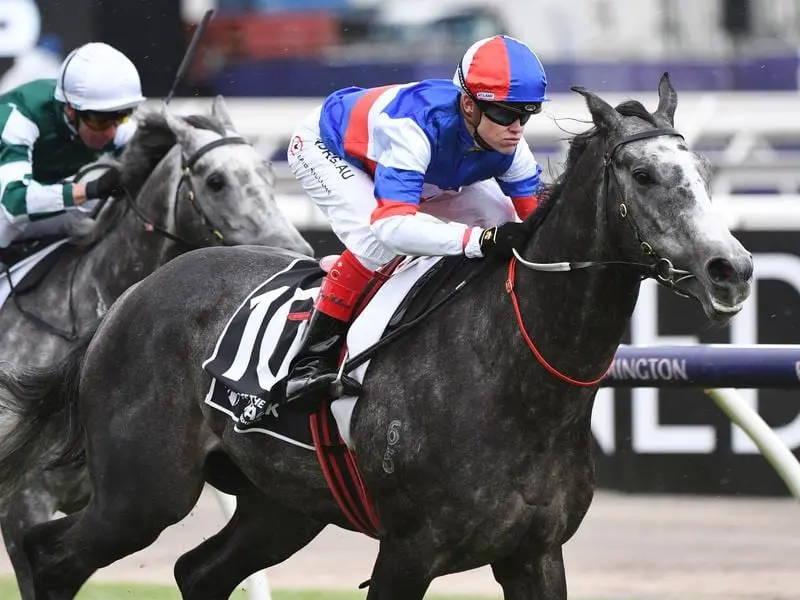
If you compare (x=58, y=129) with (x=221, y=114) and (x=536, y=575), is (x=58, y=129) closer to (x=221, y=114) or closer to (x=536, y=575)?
(x=221, y=114)

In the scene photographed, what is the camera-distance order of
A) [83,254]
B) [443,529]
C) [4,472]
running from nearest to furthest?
[443,529]
[4,472]
[83,254]

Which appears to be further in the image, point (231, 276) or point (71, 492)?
point (71, 492)

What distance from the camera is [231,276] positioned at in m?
4.68

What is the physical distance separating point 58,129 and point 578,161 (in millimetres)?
2690

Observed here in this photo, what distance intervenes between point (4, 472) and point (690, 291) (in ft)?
8.03

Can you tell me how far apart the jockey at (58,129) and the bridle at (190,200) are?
18 centimetres

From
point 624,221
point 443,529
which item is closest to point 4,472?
point 443,529

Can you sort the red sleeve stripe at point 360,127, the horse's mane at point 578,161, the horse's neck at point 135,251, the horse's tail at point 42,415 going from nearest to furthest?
the horse's mane at point 578,161, the red sleeve stripe at point 360,127, the horse's tail at point 42,415, the horse's neck at point 135,251

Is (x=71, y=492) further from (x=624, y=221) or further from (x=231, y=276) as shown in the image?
(x=624, y=221)

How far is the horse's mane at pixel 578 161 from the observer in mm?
3701

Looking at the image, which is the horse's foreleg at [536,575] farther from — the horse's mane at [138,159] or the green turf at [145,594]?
the horse's mane at [138,159]

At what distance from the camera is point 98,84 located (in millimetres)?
5645

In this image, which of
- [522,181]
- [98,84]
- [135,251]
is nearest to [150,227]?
[135,251]

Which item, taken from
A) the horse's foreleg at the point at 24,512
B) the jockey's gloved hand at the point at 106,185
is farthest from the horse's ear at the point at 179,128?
the horse's foreleg at the point at 24,512
